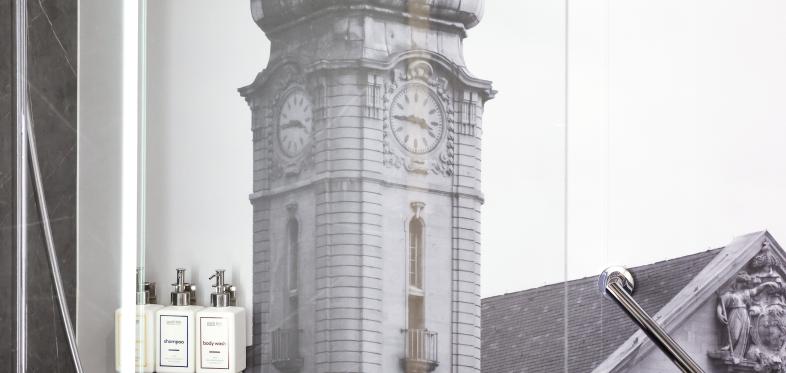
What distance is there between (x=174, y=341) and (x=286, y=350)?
24 centimetres

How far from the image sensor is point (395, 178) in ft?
5.13

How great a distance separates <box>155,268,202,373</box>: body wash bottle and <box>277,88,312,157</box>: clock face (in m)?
0.35

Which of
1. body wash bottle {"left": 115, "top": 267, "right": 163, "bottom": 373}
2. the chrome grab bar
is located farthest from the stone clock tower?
body wash bottle {"left": 115, "top": 267, "right": 163, "bottom": 373}

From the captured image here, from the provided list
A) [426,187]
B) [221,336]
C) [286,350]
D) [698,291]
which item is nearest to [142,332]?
[221,336]

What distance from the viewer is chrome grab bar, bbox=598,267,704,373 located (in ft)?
4.90

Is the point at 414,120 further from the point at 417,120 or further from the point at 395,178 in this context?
the point at 395,178

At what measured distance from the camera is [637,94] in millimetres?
1538

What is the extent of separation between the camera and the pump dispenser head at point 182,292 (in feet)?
5.39

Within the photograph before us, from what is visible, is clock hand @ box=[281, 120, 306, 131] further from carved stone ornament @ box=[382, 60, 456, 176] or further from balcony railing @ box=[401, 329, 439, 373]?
balcony railing @ box=[401, 329, 439, 373]

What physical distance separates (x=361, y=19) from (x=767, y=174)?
2.79ft

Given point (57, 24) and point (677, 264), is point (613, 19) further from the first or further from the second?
point (57, 24)

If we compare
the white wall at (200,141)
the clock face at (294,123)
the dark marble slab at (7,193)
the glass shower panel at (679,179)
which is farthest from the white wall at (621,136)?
the dark marble slab at (7,193)

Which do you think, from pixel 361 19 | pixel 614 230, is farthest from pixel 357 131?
pixel 614 230

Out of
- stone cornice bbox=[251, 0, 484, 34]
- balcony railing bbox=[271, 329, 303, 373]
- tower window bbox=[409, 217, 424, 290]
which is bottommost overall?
balcony railing bbox=[271, 329, 303, 373]
